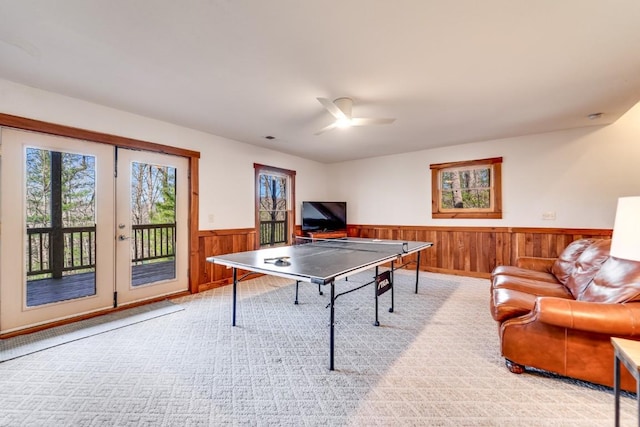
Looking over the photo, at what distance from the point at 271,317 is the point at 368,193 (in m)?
3.86

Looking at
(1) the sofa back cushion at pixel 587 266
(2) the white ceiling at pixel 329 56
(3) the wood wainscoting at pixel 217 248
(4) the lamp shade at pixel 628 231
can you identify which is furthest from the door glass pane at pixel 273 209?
(4) the lamp shade at pixel 628 231

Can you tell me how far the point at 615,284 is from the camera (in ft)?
6.49

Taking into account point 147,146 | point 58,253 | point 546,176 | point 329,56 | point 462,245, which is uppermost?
point 329,56

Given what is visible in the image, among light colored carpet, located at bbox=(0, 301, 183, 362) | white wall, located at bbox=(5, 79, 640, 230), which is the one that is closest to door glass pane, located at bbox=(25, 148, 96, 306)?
light colored carpet, located at bbox=(0, 301, 183, 362)

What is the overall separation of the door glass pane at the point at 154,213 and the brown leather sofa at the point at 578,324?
4035mm

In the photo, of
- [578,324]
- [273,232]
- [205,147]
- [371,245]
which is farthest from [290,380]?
[273,232]

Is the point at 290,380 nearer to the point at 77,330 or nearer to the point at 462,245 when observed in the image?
the point at 77,330

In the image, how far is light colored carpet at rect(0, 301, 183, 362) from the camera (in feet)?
7.86

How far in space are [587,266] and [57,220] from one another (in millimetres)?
5439

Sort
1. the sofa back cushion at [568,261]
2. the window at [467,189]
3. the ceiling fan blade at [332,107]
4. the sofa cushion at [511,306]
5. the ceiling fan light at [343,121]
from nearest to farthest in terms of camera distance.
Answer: the sofa cushion at [511,306] < the ceiling fan blade at [332,107] < the sofa back cushion at [568,261] < the ceiling fan light at [343,121] < the window at [467,189]

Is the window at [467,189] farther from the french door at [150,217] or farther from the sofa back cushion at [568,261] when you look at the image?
the french door at [150,217]

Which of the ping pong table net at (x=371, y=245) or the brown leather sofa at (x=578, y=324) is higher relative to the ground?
the ping pong table net at (x=371, y=245)

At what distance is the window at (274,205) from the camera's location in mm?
5223

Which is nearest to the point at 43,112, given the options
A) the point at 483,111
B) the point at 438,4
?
the point at 438,4
